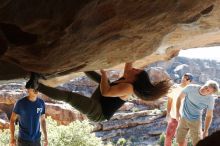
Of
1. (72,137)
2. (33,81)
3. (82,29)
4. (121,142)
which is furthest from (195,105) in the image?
(121,142)

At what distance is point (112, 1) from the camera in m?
4.35

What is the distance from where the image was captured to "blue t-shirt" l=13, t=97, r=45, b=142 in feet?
27.0

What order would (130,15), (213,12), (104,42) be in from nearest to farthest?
(130,15), (104,42), (213,12)

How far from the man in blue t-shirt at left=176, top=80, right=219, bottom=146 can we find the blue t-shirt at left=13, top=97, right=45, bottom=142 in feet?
10.1

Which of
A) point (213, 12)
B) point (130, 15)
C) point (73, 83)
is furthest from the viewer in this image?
point (73, 83)

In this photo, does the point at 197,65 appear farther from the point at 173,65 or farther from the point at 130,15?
the point at 130,15

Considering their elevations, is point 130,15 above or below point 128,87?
above

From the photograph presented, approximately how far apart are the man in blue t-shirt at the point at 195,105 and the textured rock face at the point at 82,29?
2708mm

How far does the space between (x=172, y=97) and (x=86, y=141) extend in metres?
10.0

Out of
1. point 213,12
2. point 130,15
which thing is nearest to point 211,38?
point 213,12

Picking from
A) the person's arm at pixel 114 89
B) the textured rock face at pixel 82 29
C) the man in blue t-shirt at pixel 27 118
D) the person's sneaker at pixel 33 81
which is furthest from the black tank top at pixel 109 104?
the man in blue t-shirt at pixel 27 118

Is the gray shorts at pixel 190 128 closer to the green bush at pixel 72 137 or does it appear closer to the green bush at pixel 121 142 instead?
the green bush at pixel 72 137

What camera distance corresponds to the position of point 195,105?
926 centimetres

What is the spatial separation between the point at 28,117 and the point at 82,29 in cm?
400
